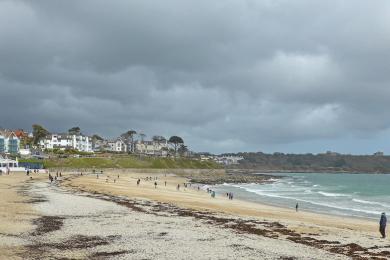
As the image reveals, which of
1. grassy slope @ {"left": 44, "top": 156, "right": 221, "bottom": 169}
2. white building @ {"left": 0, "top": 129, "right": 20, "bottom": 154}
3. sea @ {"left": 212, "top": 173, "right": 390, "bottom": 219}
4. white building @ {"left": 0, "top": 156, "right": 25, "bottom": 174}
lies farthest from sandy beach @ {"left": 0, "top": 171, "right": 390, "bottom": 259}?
white building @ {"left": 0, "top": 129, "right": 20, "bottom": 154}

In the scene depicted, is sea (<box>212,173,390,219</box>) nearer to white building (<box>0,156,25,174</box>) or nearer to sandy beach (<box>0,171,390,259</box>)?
sandy beach (<box>0,171,390,259</box>)

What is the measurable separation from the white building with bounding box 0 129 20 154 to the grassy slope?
38320mm

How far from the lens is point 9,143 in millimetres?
166750

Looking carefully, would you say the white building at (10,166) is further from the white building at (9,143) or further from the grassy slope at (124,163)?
the white building at (9,143)

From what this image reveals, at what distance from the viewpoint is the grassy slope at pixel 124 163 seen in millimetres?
130538

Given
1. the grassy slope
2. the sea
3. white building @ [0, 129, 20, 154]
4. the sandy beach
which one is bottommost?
the sea

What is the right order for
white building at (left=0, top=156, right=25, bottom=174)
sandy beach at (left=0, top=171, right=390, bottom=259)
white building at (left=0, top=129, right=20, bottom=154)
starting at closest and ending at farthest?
sandy beach at (left=0, top=171, right=390, bottom=259), white building at (left=0, top=156, right=25, bottom=174), white building at (left=0, top=129, right=20, bottom=154)

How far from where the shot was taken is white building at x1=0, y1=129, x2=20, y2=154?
539ft

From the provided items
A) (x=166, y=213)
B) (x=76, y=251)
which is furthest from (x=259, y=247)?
(x=166, y=213)

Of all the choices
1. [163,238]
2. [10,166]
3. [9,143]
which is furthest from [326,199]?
[9,143]

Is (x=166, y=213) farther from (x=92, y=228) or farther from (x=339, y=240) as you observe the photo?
(x=339, y=240)

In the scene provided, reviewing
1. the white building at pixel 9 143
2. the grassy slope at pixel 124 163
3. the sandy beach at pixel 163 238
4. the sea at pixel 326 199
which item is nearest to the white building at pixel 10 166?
the grassy slope at pixel 124 163

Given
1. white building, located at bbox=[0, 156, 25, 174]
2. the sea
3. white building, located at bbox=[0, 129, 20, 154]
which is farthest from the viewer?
white building, located at bbox=[0, 129, 20, 154]

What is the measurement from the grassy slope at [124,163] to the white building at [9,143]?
38.3 m
